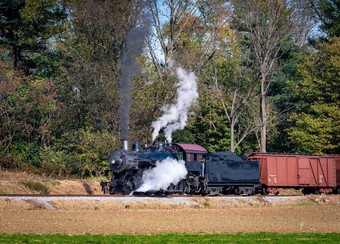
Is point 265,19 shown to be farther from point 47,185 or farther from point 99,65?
point 47,185

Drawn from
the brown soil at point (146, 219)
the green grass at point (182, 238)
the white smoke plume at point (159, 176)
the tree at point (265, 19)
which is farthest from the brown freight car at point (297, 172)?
the green grass at point (182, 238)

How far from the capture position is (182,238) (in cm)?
1405

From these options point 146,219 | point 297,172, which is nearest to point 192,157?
point 146,219

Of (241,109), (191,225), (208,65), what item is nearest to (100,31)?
(208,65)

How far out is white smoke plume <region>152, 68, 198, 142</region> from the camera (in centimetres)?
3654

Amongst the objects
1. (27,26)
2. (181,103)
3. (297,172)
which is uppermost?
(27,26)

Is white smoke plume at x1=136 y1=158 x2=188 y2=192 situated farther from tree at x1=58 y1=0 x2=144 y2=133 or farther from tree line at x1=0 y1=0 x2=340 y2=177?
tree at x1=58 y1=0 x2=144 y2=133

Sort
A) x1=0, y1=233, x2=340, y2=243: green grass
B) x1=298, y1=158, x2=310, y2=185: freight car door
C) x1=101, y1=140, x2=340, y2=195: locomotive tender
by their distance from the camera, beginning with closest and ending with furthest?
x1=0, y1=233, x2=340, y2=243: green grass < x1=101, y1=140, x2=340, y2=195: locomotive tender < x1=298, y1=158, x2=310, y2=185: freight car door

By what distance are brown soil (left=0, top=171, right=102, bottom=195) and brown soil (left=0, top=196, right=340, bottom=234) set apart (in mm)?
8224

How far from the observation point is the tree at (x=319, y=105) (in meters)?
45.9

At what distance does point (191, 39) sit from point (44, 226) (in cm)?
3488

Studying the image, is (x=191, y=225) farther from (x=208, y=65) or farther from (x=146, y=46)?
(x=208, y=65)

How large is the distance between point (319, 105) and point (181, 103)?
16319mm

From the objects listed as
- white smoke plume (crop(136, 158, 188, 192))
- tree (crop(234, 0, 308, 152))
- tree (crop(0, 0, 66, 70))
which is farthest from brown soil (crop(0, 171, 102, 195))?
tree (crop(234, 0, 308, 152))
